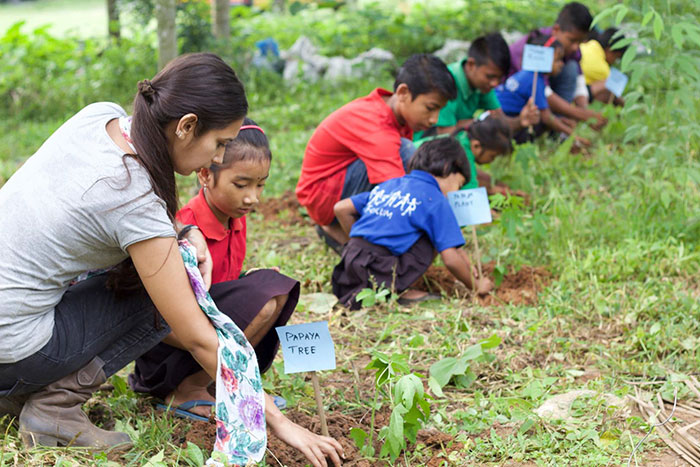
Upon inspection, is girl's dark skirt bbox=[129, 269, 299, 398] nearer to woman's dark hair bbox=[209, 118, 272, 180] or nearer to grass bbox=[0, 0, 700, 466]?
grass bbox=[0, 0, 700, 466]

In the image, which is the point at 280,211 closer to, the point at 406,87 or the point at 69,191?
the point at 406,87

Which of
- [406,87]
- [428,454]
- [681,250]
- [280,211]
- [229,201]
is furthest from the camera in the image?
[280,211]

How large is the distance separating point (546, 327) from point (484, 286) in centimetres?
40

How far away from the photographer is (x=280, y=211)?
14.5ft

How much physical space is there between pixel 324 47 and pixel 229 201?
19.9ft

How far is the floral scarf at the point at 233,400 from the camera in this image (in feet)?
6.29

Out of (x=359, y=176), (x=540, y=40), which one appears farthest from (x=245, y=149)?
(x=540, y=40)

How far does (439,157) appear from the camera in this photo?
3.30 m

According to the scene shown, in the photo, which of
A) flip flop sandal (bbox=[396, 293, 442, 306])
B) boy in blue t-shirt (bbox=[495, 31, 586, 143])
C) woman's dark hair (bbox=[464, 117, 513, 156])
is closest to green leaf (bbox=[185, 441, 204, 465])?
flip flop sandal (bbox=[396, 293, 442, 306])

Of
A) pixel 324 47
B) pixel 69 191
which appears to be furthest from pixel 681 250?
pixel 324 47

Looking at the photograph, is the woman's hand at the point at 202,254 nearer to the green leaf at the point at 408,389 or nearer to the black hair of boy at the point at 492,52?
the green leaf at the point at 408,389

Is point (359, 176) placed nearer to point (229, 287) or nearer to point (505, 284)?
point (505, 284)

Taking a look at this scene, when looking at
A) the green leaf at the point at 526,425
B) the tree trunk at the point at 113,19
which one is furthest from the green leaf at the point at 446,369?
the tree trunk at the point at 113,19

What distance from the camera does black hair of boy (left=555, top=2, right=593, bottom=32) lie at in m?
5.01
